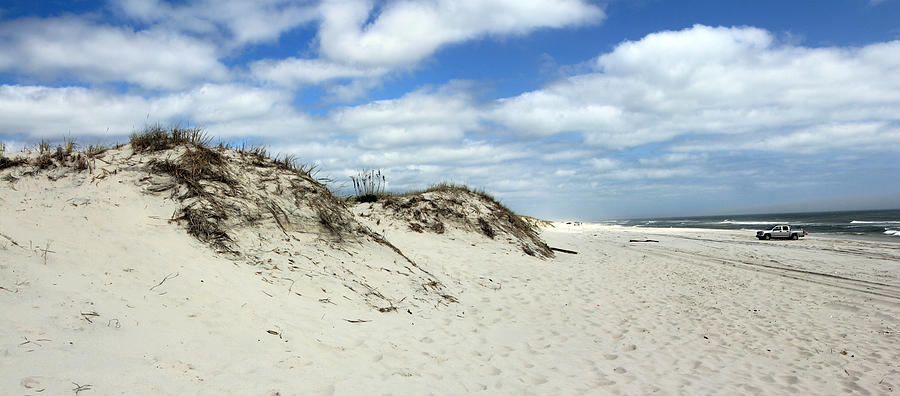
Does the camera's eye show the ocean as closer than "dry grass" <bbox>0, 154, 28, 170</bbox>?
No

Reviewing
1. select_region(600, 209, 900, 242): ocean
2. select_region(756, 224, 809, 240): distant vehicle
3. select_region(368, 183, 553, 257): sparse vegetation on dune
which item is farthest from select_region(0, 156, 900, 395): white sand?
select_region(600, 209, 900, 242): ocean

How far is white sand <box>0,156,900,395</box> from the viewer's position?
381 centimetres

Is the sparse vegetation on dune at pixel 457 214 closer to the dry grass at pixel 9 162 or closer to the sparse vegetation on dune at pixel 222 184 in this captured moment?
the sparse vegetation on dune at pixel 222 184

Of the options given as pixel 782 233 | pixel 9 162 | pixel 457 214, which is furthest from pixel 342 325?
pixel 782 233

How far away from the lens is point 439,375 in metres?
4.97

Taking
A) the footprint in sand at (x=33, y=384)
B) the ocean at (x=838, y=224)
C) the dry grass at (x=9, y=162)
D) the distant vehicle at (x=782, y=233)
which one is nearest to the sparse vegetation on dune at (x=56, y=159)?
the dry grass at (x=9, y=162)

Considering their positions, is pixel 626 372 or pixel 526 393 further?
pixel 626 372

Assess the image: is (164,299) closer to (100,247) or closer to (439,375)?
(100,247)

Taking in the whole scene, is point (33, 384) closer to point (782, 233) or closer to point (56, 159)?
point (56, 159)

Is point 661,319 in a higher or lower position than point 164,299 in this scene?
lower

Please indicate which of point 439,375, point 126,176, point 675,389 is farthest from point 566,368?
point 126,176

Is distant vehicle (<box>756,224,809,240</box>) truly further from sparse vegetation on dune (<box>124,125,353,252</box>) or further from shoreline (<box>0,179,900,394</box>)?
sparse vegetation on dune (<box>124,125,353,252</box>)

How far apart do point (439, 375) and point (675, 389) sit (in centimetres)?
277

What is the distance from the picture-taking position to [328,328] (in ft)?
18.8
